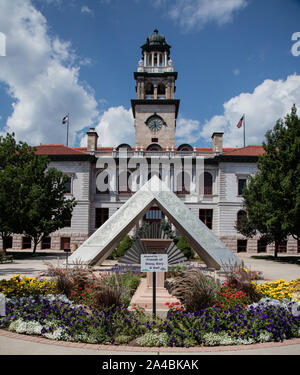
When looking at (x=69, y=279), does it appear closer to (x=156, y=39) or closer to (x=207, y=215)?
(x=207, y=215)

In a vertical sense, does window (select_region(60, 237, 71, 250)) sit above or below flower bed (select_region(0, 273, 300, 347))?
below

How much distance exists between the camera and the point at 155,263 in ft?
20.3

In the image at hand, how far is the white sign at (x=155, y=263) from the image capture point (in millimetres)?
6164

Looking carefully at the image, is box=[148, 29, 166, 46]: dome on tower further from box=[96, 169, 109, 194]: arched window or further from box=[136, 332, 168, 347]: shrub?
box=[136, 332, 168, 347]: shrub

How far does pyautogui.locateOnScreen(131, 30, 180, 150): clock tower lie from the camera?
136 ft

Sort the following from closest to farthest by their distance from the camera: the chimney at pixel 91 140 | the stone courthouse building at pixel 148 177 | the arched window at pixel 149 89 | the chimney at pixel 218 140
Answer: the stone courthouse building at pixel 148 177 → the chimney at pixel 218 140 → the chimney at pixel 91 140 → the arched window at pixel 149 89

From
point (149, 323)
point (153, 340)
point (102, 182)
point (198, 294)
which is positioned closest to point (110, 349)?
point (153, 340)

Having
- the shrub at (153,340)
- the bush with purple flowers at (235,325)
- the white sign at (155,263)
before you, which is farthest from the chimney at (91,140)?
the shrub at (153,340)

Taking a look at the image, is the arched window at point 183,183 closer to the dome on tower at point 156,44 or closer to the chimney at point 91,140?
the chimney at point 91,140

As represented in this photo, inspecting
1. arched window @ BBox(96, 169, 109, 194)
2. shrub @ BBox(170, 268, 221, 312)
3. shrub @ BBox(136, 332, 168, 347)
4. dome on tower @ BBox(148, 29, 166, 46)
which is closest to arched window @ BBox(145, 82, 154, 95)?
dome on tower @ BBox(148, 29, 166, 46)

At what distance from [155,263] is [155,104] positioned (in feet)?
125

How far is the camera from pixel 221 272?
11.4 m

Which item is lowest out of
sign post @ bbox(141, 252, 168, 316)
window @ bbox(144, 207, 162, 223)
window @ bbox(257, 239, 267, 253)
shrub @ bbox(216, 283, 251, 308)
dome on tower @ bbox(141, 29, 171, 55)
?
window @ bbox(257, 239, 267, 253)

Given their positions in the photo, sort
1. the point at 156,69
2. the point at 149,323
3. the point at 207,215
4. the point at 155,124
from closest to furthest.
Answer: the point at 149,323
the point at 207,215
the point at 155,124
the point at 156,69
